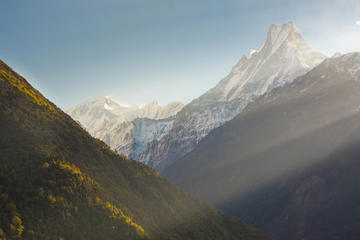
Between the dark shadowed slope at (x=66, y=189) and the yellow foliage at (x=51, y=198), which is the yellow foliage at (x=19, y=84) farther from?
the yellow foliage at (x=51, y=198)

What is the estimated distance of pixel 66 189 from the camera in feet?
209

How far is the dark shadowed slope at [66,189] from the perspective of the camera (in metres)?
56.8

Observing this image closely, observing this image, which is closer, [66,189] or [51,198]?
[51,198]

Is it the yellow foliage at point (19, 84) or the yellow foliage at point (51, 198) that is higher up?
the yellow foliage at point (19, 84)

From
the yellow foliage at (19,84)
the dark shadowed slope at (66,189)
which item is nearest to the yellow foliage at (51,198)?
the dark shadowed slope at (66,189)

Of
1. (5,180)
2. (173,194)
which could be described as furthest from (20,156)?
(173,194)

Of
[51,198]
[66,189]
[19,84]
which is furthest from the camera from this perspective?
[19,84]

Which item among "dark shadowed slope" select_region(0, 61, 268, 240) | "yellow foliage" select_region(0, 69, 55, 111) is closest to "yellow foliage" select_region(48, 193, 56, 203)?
"dark shadowed slope" select_region(0, 61, 268, 240)

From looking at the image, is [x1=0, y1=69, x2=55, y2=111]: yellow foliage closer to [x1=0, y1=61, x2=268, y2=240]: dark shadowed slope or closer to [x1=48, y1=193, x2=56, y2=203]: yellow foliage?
[x1=0, y1=61, x2=268, y2=240]: dark shadowed slope

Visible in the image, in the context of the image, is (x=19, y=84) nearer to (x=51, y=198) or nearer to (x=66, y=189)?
(x=66, y=189)

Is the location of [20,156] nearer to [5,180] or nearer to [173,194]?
[5,180]

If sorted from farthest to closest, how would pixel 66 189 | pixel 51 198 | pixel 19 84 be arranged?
pixel 19 84 → pixel 66 189 → pixel 51 198

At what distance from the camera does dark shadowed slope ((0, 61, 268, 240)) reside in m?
56.8

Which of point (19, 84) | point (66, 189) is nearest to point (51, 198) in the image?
point (66, 189)
